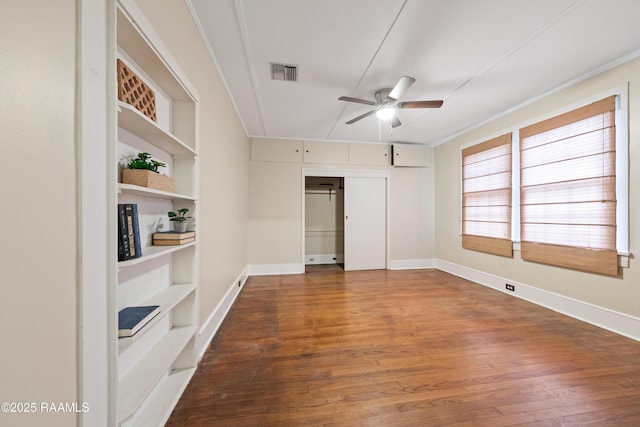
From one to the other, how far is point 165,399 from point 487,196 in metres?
4.34

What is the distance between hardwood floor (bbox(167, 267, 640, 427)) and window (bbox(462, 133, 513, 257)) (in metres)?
0.96

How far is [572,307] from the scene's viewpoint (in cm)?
242

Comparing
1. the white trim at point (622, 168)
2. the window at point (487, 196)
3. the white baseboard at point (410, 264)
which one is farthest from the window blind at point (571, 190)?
the white baseboard at point (410, 264)

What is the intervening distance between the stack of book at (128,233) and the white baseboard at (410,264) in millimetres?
4210

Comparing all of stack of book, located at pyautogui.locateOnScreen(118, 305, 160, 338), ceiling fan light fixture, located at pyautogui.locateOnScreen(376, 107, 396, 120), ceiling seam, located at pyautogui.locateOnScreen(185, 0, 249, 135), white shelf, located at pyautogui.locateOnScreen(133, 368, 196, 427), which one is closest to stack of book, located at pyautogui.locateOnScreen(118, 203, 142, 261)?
stack of book, located at pyautogui.locateOnScreen(118, 305, 160, 338)

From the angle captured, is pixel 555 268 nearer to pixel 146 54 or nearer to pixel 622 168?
pixel 622 168

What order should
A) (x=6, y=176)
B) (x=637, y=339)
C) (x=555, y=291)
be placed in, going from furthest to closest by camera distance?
(x=555, y=291)
(x=637, y=339)
(x=6, y=176)

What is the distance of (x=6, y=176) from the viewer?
0.54m

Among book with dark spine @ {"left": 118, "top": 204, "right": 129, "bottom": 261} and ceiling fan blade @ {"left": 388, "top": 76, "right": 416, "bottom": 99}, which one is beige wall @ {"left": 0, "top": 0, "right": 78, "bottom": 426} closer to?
book with dark spine @ {"left": 118, "top": 204, "right": 129, "bottom": 261}

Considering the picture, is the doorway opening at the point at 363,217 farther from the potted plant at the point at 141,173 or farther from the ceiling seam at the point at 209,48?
the potted plant at the point at 141,173

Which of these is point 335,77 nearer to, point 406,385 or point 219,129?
point 219,129

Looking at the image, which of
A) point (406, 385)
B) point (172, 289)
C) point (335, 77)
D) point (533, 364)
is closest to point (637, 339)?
point (533, 364)

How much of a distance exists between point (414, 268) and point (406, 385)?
335 cm

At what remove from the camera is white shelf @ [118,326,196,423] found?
2.98ft
